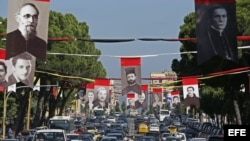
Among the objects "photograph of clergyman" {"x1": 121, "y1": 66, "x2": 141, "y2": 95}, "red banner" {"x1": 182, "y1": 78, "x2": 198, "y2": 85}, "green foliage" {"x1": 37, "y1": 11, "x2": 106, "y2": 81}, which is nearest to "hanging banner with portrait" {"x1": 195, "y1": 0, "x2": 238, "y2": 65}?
"photograph of clergyman" {"x1": 121, "y1": 66, "x2": 141, "y2": 95}

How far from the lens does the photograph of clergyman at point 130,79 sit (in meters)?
34.1

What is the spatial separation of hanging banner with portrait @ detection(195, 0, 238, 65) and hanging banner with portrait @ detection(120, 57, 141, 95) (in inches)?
616

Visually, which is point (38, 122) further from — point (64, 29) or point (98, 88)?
point (98, 88)

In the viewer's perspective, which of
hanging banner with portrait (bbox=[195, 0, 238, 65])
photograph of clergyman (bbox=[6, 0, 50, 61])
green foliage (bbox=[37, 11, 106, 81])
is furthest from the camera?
green foliage (bbox=[37, 11, 106, 81])

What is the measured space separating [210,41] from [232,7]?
1070mm

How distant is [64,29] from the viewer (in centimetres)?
7525

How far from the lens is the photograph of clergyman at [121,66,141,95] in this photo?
112 feet

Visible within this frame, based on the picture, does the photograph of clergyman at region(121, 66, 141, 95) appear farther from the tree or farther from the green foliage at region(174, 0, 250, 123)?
the tree

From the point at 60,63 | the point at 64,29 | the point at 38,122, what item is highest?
the point at 64,29

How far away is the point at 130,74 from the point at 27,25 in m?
15.8

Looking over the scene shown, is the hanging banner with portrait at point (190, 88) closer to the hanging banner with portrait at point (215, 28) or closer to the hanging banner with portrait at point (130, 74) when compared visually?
the hanging banner with portrait at point (130, 74)

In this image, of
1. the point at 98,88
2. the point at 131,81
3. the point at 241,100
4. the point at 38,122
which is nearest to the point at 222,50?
the point at 131,81

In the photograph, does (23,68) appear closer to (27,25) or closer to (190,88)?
(27,25)

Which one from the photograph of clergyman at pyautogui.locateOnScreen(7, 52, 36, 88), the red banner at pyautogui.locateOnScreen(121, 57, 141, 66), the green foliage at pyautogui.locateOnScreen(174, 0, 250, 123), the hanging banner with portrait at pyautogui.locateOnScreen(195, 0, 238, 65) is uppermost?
the green foliage at pyautogui.locateOnScreen(174, 0, 250, 123)
